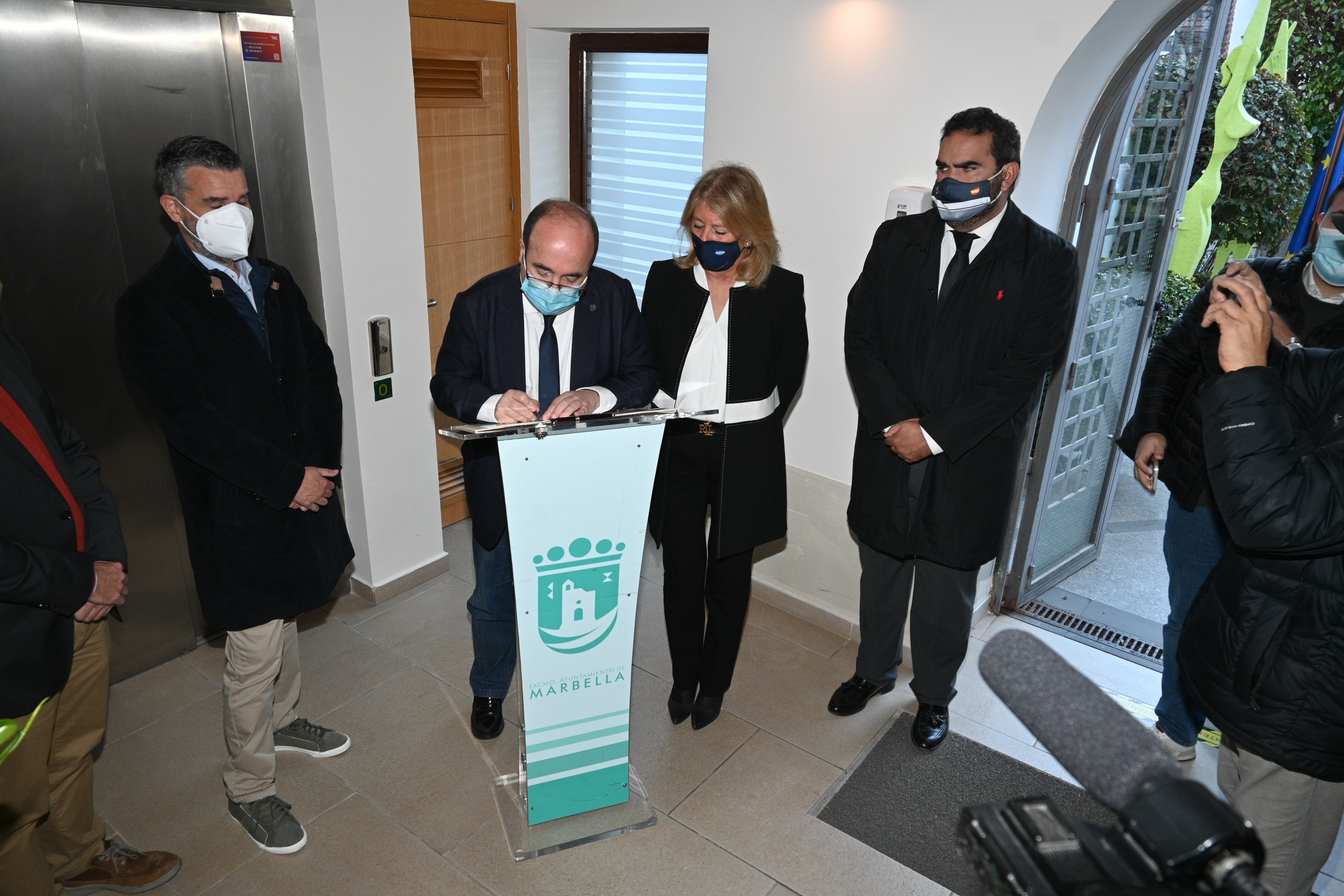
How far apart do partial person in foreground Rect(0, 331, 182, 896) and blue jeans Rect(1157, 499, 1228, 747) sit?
315 cm

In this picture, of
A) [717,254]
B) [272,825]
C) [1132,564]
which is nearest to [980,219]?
[717,254]

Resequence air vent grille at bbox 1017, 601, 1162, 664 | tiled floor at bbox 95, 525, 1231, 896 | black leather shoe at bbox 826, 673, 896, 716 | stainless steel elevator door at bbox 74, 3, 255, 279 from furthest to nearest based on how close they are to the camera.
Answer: air vent grille at bbox 1017, 601, 1162, 664
black leather shoe at bbox 826, 673, 896, 716
stainless steel elevator door at bbox 74, 3, 255, 279
tiled floor at bbox 95, 525, 1231, 896

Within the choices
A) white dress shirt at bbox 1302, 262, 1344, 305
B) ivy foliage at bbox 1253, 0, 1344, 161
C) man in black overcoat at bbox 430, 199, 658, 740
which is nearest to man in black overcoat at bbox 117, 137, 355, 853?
man in black overcoat at bbox 430, 199, 658, 740

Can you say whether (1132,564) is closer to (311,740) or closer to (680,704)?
(680,704)

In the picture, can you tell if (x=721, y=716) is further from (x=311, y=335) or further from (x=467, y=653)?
(x=311, y=335)

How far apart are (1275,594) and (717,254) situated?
1.68m

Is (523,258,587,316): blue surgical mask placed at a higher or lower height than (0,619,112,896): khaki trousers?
higher

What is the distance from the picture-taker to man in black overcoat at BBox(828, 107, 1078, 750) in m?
2.65

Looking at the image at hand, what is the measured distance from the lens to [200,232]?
226 centimetres

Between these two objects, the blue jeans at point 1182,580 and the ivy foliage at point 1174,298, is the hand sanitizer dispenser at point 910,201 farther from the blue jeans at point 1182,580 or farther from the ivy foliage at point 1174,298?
the ivy foliage at point 1174,298

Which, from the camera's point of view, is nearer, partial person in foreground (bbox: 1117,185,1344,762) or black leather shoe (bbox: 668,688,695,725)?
partial person in foreground (bbox: 1117,185,1344,762)

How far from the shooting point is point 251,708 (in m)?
2.47

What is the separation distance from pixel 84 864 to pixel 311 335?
1.58 metres

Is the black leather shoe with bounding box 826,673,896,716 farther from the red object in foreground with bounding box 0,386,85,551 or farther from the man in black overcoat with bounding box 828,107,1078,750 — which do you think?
the red object in foreground with bounding box 0,386,85,551
